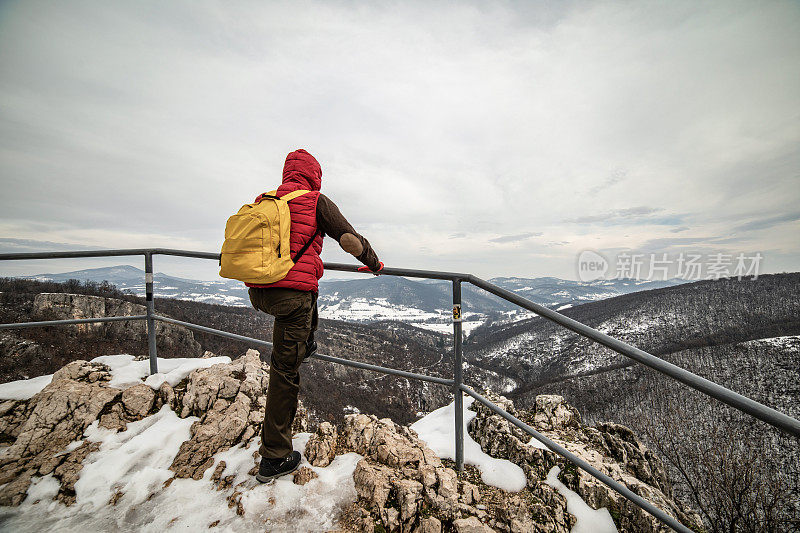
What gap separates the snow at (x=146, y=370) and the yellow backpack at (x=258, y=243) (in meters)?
2.34

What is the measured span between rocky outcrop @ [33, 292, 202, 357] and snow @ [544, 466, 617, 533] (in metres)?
72.1

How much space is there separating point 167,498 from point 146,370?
212 centimetres

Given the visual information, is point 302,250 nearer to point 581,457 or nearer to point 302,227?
point 302,227

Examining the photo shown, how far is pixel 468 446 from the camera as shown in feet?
10.2

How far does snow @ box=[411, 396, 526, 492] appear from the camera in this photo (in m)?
2.73

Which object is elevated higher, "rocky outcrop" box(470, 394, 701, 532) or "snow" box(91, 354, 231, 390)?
"snow" box(91, 354, 231, 390)

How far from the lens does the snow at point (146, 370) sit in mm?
3678

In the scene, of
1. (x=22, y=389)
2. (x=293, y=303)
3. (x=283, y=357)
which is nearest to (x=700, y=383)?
(x=293, y=303)

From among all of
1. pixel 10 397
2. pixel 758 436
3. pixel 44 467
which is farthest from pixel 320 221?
pixel 758 436

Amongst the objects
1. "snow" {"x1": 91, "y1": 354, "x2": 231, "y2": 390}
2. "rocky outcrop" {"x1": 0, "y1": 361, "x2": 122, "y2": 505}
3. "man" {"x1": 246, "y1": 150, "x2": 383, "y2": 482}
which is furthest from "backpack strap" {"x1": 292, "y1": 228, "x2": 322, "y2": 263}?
"rocky outcrop" {"x1": 0, "y1": 361, "x2": 122, "y2": 505}

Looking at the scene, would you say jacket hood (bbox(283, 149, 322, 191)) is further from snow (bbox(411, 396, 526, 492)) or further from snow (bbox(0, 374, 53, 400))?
snow (bbox(0, 374, 53, 400))

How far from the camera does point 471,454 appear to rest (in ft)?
9.89

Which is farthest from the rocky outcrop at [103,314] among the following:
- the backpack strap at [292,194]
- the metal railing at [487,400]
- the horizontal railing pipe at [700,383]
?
the horizontal railing pipe at [700,383]

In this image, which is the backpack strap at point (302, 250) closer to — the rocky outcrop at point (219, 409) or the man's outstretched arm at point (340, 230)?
the man's outstretched arm at point (340, 230)
